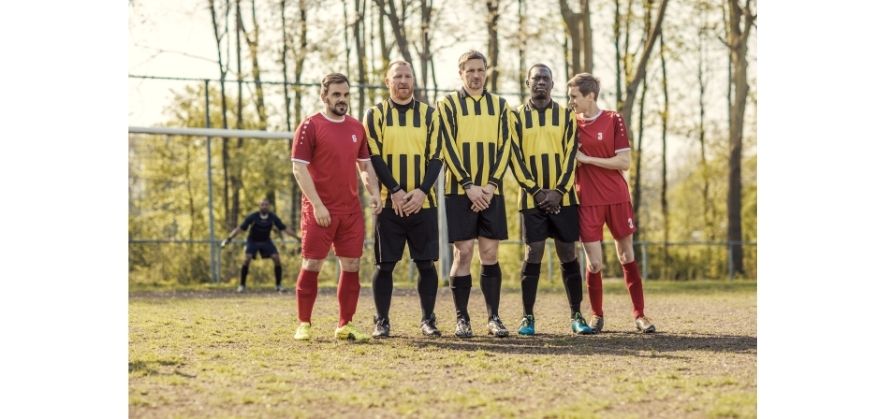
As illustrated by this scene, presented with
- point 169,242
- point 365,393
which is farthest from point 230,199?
point 365,393

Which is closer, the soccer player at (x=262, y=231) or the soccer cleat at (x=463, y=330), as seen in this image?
the soccer cleat at (x=463, y=330)

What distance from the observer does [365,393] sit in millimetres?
5043

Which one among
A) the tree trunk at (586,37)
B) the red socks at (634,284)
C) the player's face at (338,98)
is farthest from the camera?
the tree trunk at (586,37)

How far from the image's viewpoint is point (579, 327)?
7879mm

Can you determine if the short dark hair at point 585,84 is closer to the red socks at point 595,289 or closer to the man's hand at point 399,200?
the red socks at point 595,289

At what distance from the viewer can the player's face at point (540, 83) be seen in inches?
296

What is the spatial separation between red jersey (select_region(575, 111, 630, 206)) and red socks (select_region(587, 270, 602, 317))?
592mm

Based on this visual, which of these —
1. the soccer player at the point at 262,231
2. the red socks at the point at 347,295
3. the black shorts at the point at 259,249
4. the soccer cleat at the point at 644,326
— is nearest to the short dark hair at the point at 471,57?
the red socks at the point at 347,295

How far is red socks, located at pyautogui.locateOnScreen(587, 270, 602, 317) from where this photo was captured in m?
7.96

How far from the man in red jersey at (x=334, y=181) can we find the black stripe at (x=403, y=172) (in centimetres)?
18

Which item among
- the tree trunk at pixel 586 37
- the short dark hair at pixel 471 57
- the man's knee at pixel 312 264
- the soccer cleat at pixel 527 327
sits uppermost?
the tree trunk at pixel 586 37

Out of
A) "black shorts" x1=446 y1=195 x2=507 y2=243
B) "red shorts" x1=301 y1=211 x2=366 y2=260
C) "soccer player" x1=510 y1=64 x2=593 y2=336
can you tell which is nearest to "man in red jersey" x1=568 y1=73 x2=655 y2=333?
"soccer player" x1=510 y1=64 x2=593 y2=336

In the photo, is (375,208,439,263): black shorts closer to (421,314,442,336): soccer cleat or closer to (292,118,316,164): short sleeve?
(421,314,442,336): soccer cleat

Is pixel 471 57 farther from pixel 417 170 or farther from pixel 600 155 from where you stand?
pixel 600 155
